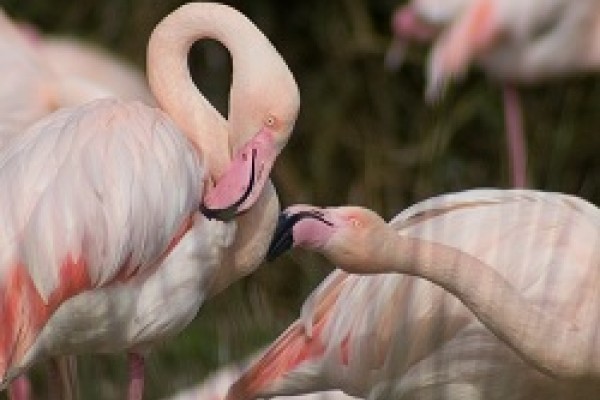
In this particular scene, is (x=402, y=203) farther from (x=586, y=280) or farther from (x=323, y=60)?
(x=586, y=280)

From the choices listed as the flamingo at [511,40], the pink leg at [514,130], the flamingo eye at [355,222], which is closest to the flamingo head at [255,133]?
the flamingo eye at [355,222]

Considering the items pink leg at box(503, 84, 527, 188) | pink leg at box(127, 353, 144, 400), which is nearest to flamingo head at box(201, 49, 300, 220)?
pink leg at box(127, 353, 144, 400)

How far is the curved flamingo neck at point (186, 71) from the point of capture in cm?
371

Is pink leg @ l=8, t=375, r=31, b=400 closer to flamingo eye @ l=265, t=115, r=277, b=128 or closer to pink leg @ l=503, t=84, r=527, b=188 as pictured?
flamingo eye @ l=265, t=115, r=277, b=128

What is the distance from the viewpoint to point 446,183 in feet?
17.9

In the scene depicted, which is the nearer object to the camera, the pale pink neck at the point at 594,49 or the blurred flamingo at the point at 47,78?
the blurred flamingo at the point at 47,78

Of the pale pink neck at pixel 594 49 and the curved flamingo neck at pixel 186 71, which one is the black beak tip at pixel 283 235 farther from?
the pale pink neck at pixel 594 49

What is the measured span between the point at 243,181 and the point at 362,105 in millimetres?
3219

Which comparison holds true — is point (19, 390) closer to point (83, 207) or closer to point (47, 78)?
point (83, 207)

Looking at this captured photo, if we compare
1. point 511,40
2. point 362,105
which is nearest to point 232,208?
point 511,40

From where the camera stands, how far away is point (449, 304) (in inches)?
143

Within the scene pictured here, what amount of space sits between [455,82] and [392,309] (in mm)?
2394

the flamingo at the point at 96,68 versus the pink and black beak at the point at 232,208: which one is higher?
the pink and black beak at the point at 232,208

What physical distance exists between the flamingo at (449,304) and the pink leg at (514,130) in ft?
6.64
